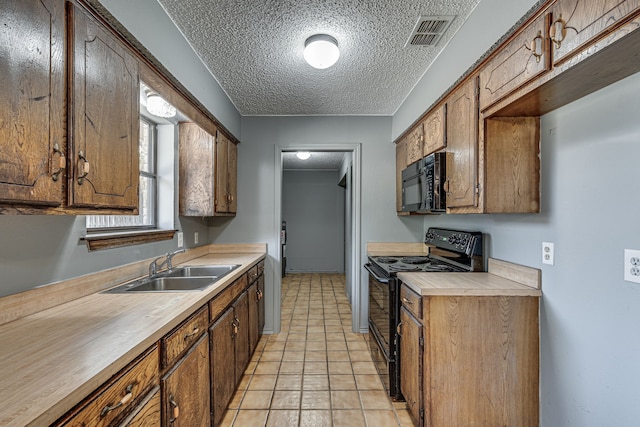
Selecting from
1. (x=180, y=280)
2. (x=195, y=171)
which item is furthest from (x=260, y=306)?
(x=195, y=171)

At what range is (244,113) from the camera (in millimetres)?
3316

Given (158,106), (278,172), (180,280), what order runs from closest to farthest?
1. (158,106)
2. (180,280)
3. (278,172)

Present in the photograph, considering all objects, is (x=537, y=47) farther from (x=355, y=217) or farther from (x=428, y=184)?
(x=355, y=217)

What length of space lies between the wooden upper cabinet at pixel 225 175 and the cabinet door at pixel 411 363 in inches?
72.0

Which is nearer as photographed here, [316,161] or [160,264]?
[160,264]

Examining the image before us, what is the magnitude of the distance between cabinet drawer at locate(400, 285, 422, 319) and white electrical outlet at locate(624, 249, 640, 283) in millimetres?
881

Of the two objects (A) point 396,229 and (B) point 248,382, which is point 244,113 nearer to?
(A) point 396,229

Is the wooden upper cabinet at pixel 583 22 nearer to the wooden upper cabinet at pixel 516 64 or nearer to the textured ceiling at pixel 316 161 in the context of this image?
the wooden upper cabinet at pixel 516 64

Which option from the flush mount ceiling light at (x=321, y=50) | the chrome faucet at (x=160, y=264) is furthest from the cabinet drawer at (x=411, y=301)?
the chrome faucet at (x=160, y=264)

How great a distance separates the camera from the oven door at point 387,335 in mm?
2150

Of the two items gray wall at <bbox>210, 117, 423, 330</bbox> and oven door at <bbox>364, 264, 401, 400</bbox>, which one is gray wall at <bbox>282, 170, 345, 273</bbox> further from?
oven door at <bbox>364, 264, 401, 400</bbox>

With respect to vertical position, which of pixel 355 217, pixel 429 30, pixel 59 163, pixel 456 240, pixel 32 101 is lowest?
pixel 456 240

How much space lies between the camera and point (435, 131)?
91.4 inches

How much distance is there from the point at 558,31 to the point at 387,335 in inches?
78.0
